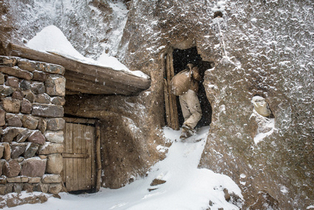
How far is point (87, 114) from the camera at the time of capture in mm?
5297

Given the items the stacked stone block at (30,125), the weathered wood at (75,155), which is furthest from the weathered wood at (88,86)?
the weathered wood at (75,155)

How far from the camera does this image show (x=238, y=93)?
4.29 m

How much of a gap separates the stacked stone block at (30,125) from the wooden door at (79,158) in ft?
5.48

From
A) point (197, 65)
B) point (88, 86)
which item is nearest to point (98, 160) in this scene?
point (88, 86)

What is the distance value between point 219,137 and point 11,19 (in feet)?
19.7

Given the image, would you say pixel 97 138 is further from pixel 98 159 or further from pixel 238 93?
pixel 238 93

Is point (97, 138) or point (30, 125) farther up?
point (30, 125)

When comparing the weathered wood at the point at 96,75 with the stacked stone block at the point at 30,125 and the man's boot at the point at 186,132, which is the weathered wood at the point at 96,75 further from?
the man's boot at the point at 186,132

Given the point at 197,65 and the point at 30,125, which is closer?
the point at 30,125

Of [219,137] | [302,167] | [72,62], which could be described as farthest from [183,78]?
[302,167]

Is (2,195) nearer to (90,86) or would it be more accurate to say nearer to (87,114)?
(90,86)

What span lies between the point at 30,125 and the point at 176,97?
11.1 feet

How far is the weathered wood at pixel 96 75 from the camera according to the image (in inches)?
133

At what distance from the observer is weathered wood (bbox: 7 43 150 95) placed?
339 cm
